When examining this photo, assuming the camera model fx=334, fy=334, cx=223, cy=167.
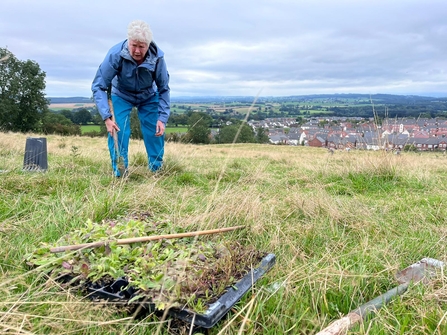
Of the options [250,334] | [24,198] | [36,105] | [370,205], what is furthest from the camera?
[36,105]

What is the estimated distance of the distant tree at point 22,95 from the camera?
104 ft

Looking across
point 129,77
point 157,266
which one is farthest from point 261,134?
point 157,266

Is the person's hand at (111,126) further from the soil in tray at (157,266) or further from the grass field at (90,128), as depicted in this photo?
the grass field at (90,128)

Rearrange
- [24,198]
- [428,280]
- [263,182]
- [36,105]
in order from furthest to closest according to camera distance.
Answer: [36,105]
[263,182]
[24,198]
[428,280]

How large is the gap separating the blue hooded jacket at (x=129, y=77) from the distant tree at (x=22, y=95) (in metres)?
32.2

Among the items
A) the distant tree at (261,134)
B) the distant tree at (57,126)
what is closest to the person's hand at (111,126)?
the distant tree at (261,134)

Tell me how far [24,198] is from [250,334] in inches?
94.5

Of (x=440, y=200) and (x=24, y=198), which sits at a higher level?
(x=24, y=198)

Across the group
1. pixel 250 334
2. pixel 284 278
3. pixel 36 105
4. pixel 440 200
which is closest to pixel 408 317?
pixel 284 278

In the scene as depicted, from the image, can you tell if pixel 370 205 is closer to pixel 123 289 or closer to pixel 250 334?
pixel 250 334

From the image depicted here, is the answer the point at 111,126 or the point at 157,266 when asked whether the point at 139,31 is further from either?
the point at 157,266

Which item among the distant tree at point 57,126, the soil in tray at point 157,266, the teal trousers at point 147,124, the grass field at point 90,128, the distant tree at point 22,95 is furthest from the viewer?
the grass field at point 90,128

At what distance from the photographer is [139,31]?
12.1ft

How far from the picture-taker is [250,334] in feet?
4.54
